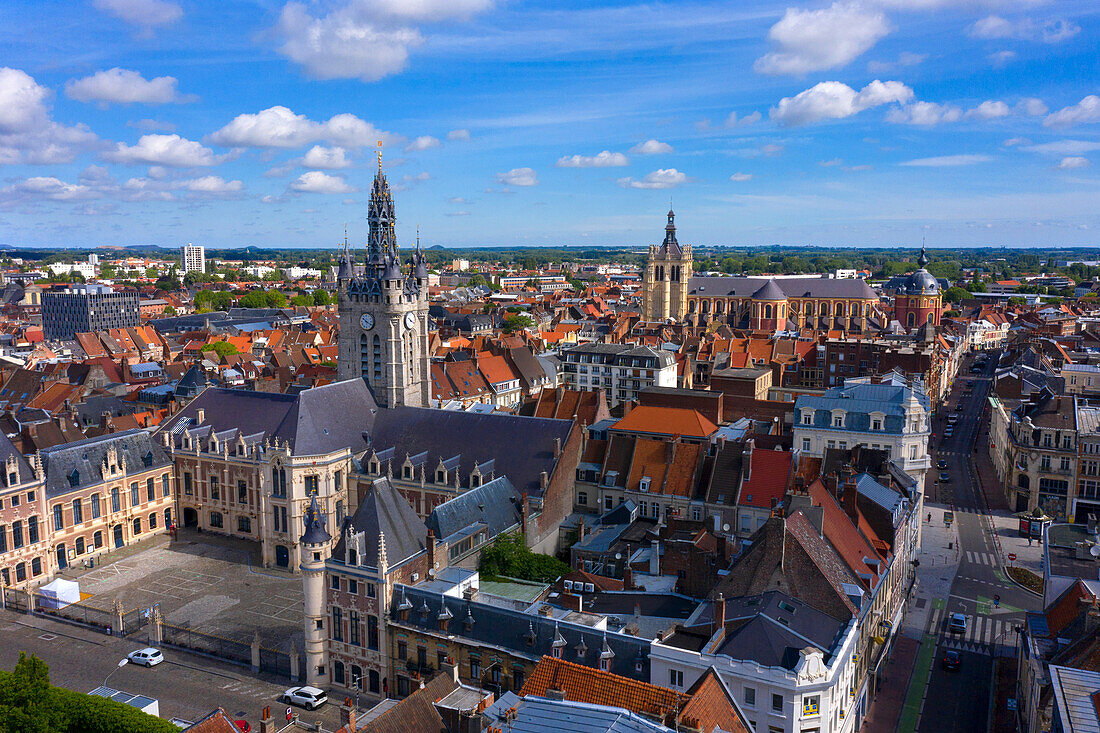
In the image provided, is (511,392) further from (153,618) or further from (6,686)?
(6,686)

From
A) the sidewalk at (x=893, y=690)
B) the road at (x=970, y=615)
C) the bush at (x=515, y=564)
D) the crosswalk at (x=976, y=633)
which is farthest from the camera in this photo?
the crosswalk at (x=976, y=633)

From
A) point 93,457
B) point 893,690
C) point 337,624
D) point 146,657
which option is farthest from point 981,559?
point 93,457

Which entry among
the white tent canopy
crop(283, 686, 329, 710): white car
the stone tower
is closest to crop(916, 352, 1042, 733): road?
crop(283, 686, 329, 710): white car

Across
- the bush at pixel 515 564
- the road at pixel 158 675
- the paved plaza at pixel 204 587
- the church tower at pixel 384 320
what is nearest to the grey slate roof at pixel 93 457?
the paved plaza at pixel 204 587

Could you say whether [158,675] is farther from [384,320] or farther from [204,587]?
[384,320]

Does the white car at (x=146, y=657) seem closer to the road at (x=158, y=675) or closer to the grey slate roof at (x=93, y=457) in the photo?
the road at (x=158, y=675)
